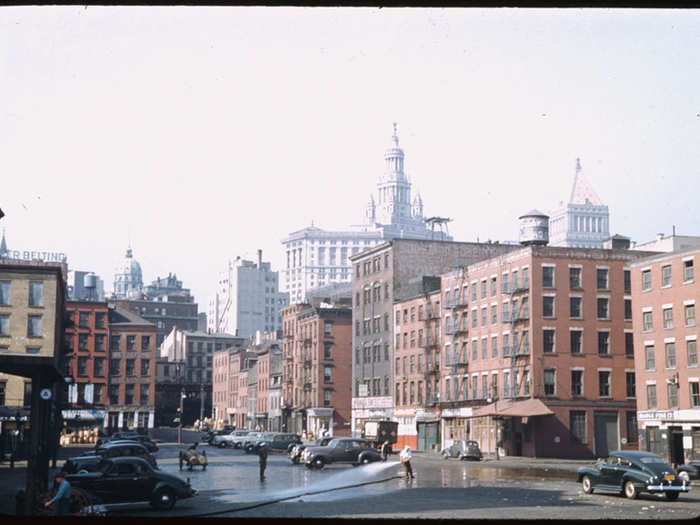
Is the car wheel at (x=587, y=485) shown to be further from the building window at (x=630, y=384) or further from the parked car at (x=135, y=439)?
the building window at (x=630, y=384)

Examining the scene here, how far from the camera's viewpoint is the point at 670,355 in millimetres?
63625

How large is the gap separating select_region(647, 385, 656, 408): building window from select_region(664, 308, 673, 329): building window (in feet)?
15.1

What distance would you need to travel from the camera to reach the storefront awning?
70.1m

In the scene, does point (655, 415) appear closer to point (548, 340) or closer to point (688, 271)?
point (688, 271)

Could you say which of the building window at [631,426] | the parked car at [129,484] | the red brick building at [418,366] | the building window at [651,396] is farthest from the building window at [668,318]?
the parked car at [129,484]

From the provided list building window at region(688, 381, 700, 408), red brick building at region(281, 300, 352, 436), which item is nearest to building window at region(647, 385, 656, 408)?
building window at region(688, 381, 700, 408)

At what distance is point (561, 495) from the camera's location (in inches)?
1336

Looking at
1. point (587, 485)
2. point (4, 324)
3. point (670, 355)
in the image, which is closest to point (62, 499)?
point (587, 485)

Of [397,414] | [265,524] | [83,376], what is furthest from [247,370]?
[265,524]

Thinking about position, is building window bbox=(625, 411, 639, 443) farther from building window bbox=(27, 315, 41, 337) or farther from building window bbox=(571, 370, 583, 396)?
building window bbox=(27, 315, 41, 337)

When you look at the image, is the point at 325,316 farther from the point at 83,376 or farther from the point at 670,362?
the point at 670,362

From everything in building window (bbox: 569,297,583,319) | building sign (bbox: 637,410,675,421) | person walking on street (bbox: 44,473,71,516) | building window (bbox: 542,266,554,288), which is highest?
building window (bbox: 542,266,554,288)

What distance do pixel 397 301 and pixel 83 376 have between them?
148ft

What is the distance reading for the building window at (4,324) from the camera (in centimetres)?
7962
